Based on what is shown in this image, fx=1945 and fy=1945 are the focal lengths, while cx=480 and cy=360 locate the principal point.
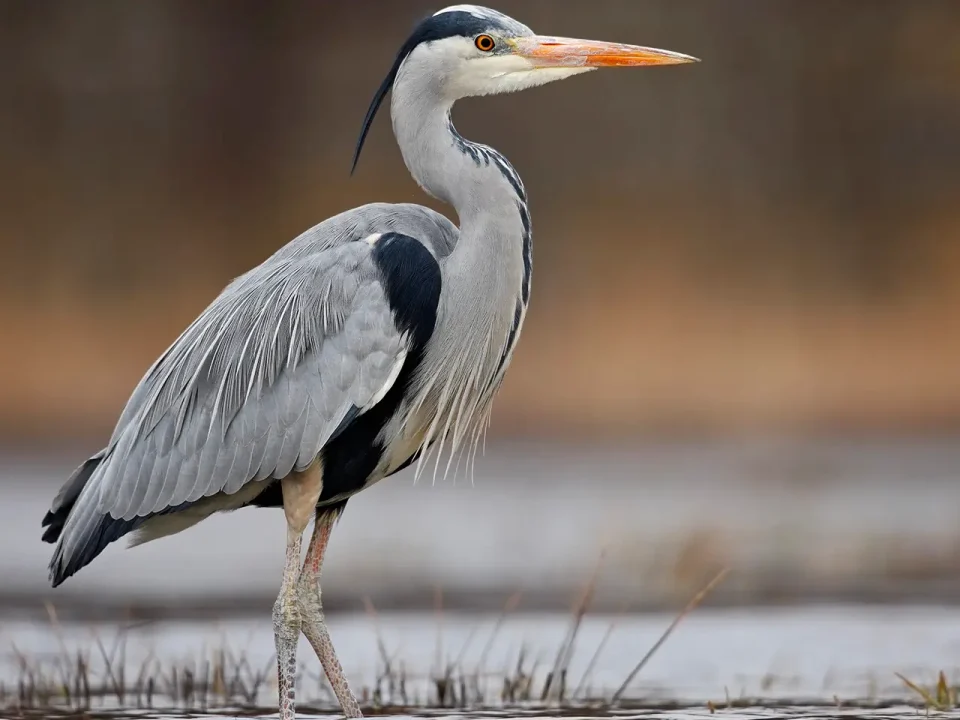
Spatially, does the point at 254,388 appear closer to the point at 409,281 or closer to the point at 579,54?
the point at 409,281

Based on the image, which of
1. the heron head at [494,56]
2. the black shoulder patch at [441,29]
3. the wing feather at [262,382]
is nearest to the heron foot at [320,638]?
the wing feather at [262,382]

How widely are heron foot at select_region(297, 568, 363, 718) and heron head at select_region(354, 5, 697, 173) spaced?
1.70 meters

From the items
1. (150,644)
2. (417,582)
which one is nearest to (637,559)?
(417,582)

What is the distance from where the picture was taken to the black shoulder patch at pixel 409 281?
6289 millimetres

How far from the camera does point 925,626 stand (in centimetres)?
810

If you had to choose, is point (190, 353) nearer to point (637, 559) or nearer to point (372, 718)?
point (372, 718)

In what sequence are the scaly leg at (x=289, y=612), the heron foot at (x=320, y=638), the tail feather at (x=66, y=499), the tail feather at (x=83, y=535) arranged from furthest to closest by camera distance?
the tail feather at (x=66, y=499) → the tail feather at (x=83, y=535) → the scaly leg at (x=289, y=612) → the heron foot at (x=320, y=638)

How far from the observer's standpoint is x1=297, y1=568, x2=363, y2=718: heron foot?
20.6ft

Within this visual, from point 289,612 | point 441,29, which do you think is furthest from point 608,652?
point 441,29

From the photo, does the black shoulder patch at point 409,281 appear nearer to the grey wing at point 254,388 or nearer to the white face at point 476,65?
the grey wing at point 254,388

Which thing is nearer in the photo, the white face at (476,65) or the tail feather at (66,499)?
the white face at (476,65)

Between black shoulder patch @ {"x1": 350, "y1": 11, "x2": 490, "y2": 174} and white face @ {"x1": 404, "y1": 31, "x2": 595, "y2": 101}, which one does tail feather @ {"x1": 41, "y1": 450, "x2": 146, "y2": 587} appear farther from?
white face @ {"x1": 404, "y1": 31, "x2": 595, "y2": 101}

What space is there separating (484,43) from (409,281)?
0.83m

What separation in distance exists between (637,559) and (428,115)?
4.33 m
